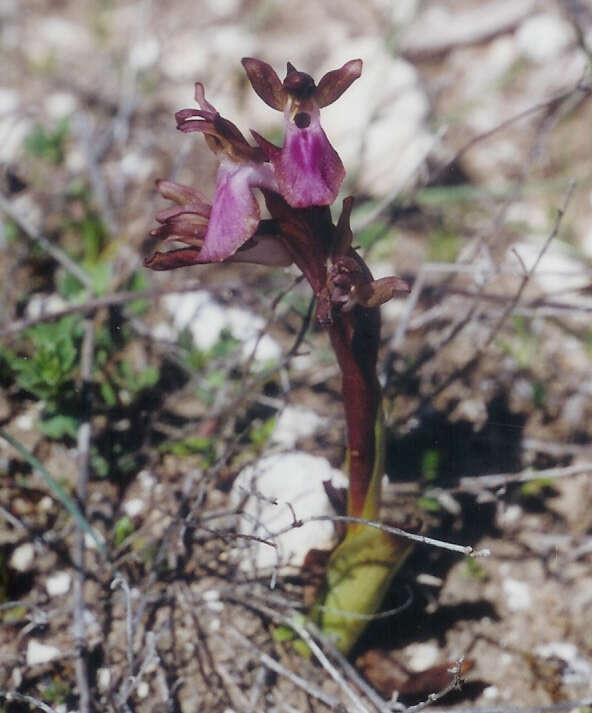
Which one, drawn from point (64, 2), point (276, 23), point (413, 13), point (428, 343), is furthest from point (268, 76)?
point (64, 2)

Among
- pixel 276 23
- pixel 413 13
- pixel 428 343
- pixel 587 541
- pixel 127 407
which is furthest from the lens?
pixel 276 23

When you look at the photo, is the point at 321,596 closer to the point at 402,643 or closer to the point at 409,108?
the point at 402,643

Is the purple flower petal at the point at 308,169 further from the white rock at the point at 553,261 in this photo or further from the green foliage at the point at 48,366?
the white rock at the point at 553,261

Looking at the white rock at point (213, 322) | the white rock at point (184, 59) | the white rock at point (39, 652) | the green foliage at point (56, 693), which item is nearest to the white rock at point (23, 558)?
the white rock at point (39, 652)

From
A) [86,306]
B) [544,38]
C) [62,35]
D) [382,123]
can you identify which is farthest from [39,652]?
[544,38]

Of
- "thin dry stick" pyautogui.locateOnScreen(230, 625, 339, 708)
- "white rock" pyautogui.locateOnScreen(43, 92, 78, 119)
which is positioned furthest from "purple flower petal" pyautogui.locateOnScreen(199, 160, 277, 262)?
"white rock" pyautogui.locateOnScreen(43, 92, 78, 119)

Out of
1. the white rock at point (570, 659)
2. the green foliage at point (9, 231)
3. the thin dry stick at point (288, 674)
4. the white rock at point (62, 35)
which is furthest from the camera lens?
the white rock at point (62, 35)
